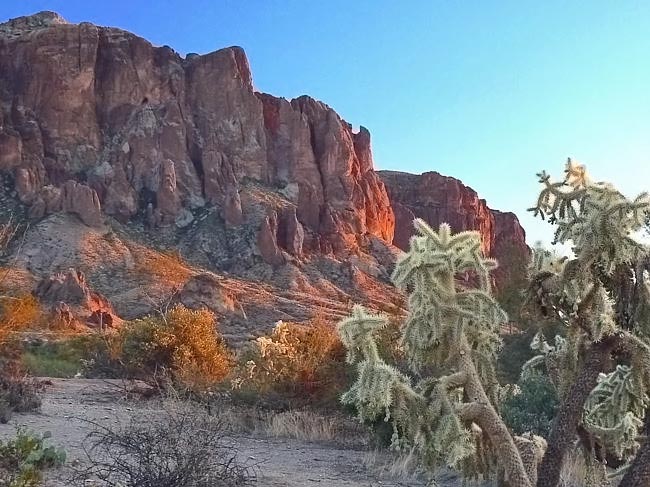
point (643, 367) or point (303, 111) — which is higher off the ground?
point (303, 111)

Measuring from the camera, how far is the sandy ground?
6.64 metres

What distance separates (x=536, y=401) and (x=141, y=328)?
380 inches

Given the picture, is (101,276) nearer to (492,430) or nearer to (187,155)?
(187,155)

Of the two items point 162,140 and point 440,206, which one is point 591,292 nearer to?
point 162,140

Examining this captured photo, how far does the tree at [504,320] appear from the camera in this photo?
3.61 metres

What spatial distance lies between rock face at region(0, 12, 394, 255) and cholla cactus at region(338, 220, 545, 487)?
2275 inches

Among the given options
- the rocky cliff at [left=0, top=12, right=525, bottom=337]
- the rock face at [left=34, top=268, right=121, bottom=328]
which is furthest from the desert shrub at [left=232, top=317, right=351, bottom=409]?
the rocky cliff at [left=0, top=12, right=525, bottom=337]

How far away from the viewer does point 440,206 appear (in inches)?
4026

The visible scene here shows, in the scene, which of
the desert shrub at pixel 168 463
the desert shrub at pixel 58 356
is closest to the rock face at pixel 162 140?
the desert shrub at pixel 58 356

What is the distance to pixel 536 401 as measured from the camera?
26.7ft

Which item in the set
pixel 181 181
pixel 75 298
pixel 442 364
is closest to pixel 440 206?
pixel 181 181

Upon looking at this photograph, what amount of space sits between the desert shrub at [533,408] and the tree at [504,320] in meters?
3.70

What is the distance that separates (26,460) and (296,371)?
638 cm

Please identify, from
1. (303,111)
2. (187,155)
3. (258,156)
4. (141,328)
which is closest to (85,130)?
(187,155)
